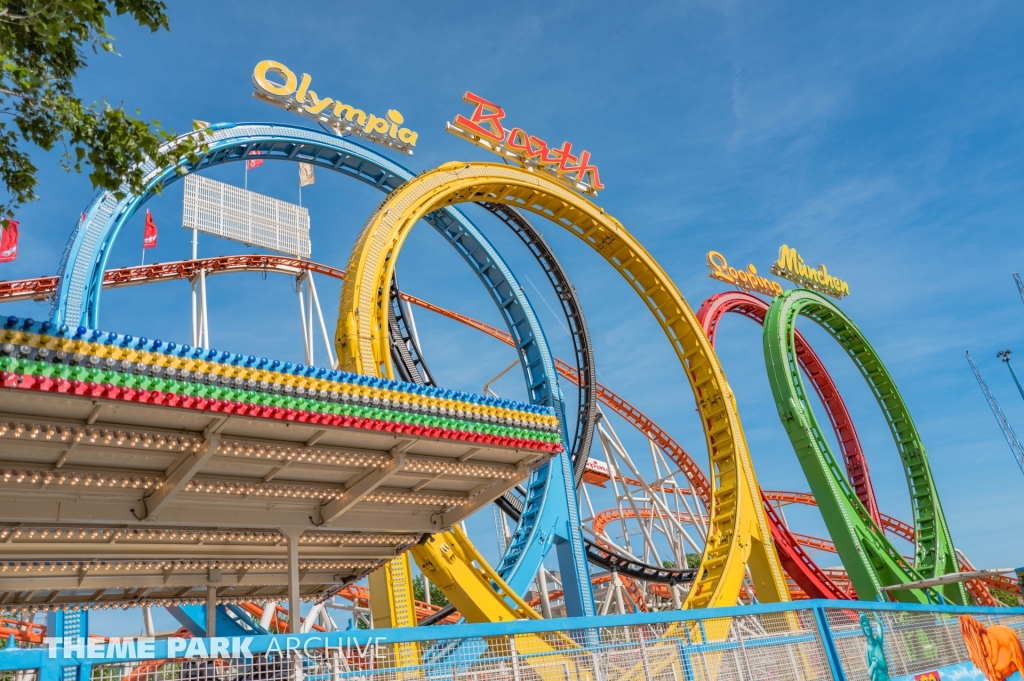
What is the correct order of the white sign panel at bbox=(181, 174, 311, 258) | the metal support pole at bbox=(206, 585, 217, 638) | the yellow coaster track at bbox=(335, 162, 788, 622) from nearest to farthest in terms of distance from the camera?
the metal support pole at bbox=(206, 585, 217, 638) → the yellow coaster track at bbox=(335, 162, 788, 622) → the white sign panel at bbox=(181, 174, 311, 258)

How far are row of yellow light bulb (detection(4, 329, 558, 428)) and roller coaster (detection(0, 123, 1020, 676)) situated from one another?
0.02 metres

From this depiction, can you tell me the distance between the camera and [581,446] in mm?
15656

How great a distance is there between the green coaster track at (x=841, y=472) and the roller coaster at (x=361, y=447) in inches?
2.5

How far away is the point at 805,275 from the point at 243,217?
16920mm

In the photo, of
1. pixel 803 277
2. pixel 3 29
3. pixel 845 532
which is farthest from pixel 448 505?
pixel 803 277

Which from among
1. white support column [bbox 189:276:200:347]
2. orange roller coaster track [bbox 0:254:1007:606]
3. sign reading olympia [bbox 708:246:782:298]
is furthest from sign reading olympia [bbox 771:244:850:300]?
white support column [bbox 189:276:200:347]

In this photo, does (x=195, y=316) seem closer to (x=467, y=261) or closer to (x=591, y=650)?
(x=467, y=261)

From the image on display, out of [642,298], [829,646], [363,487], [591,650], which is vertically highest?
[642,298]

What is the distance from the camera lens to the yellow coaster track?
33.9ft

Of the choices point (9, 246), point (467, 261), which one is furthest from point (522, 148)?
point (9, 246)

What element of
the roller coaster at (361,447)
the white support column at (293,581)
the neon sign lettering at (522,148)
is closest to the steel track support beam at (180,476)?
the roller coaster at (361,447)

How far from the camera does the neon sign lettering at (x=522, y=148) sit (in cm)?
1409

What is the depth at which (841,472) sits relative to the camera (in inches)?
655

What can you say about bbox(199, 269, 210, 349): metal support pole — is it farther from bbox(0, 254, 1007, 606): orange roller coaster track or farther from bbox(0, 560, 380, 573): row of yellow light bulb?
bbox(0, 560, 380, 573): row of yellow light bulb
